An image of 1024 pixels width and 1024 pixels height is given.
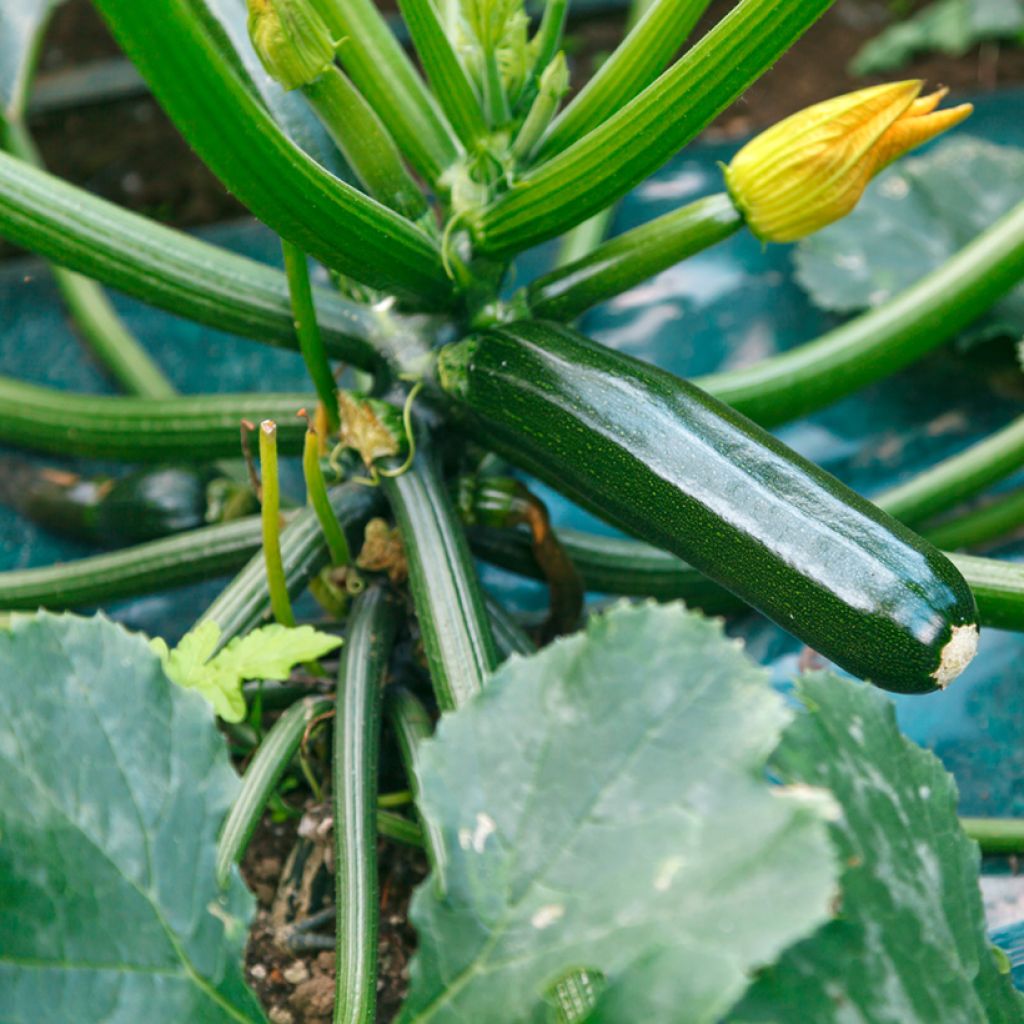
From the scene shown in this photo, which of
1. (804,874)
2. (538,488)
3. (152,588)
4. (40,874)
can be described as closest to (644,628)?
(804,874)

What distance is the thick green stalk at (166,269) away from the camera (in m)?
1.27

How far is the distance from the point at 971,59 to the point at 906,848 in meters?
2.57

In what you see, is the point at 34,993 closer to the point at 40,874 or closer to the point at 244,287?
the point at 40,874

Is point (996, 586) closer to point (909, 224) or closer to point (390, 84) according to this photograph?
point (390, 84)

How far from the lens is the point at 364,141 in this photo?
1315 mm

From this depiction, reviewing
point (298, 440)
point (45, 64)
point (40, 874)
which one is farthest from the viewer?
point (45, 64)

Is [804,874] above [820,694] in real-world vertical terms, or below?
below

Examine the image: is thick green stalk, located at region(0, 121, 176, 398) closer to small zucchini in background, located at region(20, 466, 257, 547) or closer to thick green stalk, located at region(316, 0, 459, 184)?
small zucchini in background, located at region(20, 466, 257, 547)

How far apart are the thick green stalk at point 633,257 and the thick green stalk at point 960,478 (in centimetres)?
53

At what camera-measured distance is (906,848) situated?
90 cm

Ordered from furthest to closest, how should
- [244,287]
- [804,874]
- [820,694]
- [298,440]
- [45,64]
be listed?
[45,64] → [298,440] → [244,287] → [820,694] → [804,874]

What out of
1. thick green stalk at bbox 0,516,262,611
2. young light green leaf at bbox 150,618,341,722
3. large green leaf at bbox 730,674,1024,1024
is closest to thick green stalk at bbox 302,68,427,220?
thick green stalk at bbox 0,516,262,611

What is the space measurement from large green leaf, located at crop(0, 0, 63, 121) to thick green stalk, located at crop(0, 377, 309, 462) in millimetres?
→ 415

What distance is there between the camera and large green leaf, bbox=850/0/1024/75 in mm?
2797
